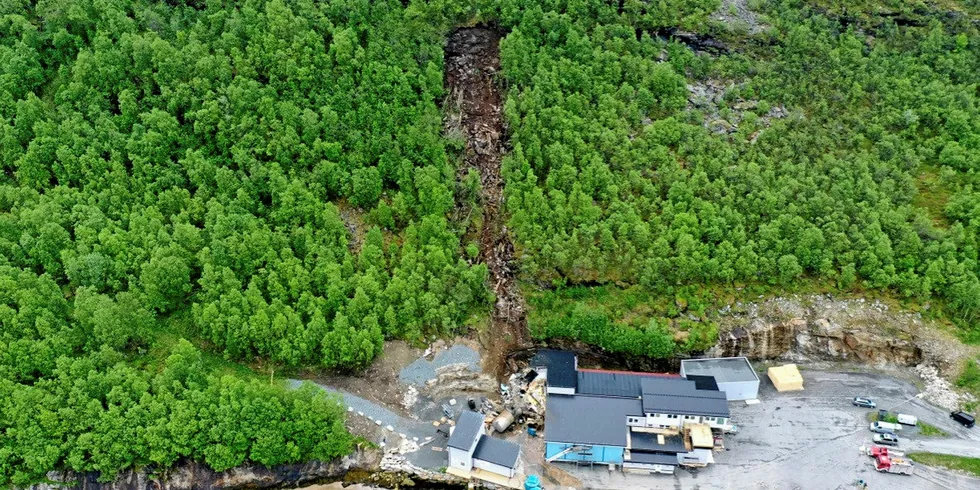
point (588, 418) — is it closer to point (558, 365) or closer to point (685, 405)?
point (558, 365)

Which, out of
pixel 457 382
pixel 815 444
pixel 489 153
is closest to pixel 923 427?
pixel 815 444

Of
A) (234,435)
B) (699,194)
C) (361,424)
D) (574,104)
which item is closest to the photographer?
(234,435)

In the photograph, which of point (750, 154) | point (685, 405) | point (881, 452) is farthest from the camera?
point (750, 154)

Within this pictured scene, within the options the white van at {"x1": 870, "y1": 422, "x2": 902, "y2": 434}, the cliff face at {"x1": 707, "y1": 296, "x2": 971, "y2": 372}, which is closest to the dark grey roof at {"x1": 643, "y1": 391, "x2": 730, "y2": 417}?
the cliff face at {"x1": 707, "y1": 296, "x2": 971, "y2": 372}

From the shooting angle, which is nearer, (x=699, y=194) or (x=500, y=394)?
(x=500, y=394)

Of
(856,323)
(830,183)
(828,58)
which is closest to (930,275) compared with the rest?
(856,323)

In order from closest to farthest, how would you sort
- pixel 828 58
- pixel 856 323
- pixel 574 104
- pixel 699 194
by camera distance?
pixel 856 323
pixel 699 194
pixel 574 104
pixel 828 58

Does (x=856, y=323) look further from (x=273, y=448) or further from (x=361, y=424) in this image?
(x=273, y=448)
